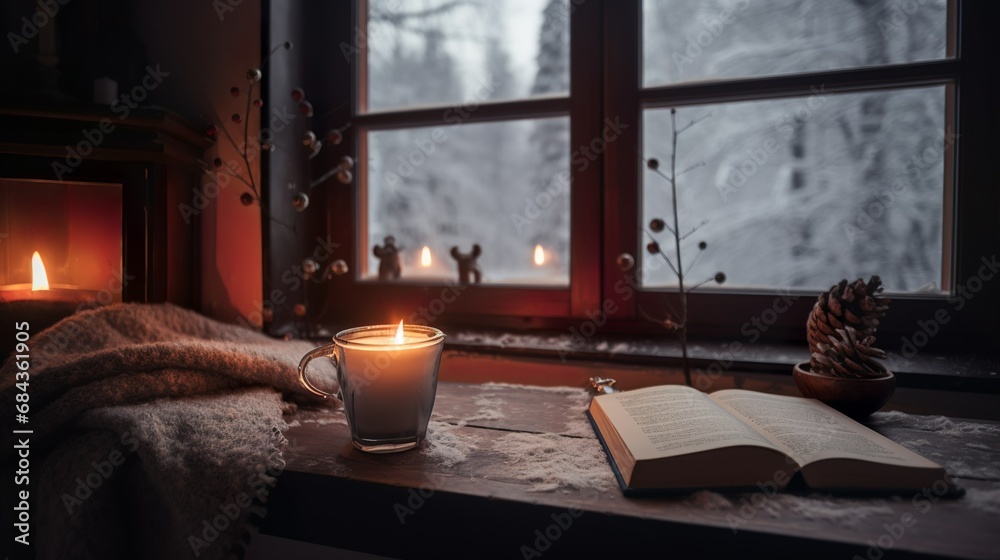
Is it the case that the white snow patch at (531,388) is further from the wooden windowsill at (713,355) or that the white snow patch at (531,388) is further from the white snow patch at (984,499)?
the white snow patch at (984,499)

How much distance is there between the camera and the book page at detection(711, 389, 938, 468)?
654mm

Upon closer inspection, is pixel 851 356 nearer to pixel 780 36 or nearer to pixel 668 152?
pixel 668 152

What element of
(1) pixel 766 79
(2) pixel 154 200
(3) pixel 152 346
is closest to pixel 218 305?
(2) pixel 154 200

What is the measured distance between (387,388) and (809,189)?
975 mm

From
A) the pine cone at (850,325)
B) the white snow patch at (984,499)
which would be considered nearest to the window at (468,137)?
the pine cone at (850,325)

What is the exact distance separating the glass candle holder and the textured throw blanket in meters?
0.11

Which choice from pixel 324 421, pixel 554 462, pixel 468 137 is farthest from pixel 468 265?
pixel 554 462

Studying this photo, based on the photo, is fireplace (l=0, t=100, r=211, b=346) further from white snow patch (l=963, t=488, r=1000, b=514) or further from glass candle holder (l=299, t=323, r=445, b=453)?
white snow patch (l=963, t=488, r=1000, b=514)

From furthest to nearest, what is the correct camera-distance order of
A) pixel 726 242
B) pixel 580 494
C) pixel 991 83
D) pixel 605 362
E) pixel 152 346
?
pixel 726 242, pixel 605 362, pixel 991 83, pixel 152 346, pixel 580 494

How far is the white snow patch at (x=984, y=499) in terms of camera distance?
1.95 ft

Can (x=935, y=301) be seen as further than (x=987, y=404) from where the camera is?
Yes

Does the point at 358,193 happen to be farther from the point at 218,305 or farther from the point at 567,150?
the point at 567,150

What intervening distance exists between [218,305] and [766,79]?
131 cm

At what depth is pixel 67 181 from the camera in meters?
1.13
